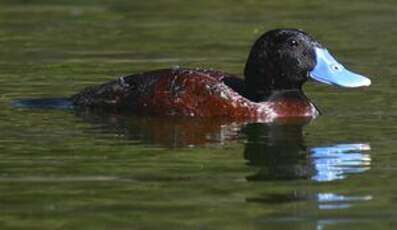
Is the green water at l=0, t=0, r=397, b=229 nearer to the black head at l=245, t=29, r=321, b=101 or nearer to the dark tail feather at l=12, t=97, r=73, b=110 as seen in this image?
the dark tail feather at l=12, t=97, r=73, b=110

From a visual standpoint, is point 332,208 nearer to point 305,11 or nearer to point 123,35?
point 123,35

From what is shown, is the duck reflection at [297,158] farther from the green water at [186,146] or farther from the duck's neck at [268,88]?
the duck's neck at [268,88]

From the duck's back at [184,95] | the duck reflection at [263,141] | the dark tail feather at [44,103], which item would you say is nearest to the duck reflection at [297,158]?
the duck reflection at [263,141]

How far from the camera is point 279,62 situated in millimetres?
10672

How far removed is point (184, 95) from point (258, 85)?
1.92ft

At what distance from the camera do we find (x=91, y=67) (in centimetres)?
1302

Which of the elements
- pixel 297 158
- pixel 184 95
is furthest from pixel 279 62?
pixel 297 158

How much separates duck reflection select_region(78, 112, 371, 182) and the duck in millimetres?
132

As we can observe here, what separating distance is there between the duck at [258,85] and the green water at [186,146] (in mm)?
184

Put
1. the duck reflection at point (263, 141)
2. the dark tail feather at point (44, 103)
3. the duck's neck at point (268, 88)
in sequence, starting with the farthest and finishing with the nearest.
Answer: the dark tail feather at point (44, 103) < the duck's neck at point (268, 88) < the duck reflection at point (263, 141)

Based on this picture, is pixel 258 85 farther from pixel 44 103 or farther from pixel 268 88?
pixel 44 103

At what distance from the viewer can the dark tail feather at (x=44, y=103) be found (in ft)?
35.7

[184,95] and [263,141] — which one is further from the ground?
[184,95]

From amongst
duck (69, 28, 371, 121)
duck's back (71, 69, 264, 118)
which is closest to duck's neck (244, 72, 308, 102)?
duck (69, 28, 371, 121)
